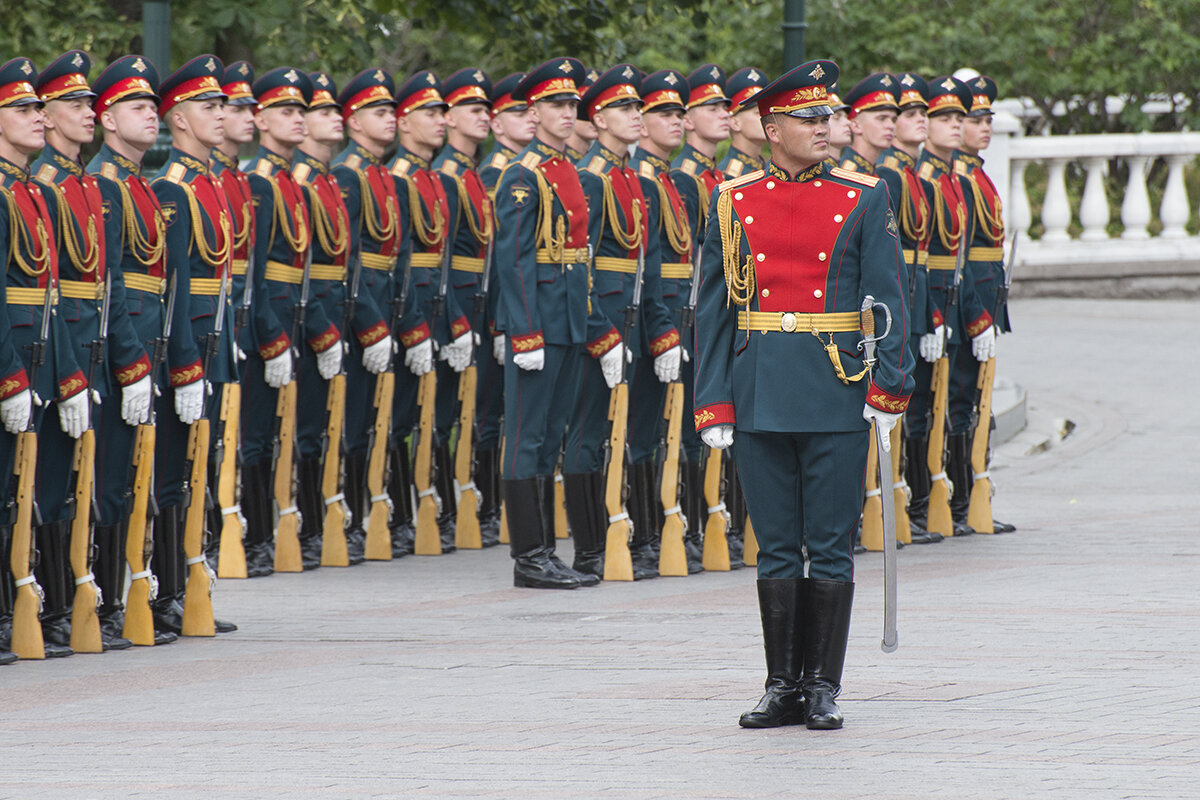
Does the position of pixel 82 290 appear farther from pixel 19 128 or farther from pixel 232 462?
pixel 232 462

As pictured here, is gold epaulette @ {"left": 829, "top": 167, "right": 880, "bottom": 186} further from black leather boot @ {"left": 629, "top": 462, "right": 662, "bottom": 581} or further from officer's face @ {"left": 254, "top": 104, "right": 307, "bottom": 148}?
officer's face @ {"left": 254, "top": 104, "right": 307, "bottom": 148}

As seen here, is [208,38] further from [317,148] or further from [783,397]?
[783,397]

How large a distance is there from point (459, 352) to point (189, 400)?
101 inches

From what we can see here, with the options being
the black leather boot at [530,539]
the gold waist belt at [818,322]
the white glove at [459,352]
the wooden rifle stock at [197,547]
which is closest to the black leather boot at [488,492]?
the white glove at [459,352]

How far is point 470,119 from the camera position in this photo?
10.5m

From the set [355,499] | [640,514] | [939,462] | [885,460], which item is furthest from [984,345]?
[885,460]

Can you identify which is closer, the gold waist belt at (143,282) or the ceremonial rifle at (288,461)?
the gold waist belt at (143,282)

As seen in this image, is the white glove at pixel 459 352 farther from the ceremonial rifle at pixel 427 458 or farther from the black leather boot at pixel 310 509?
the black leather boot at pixel 310 509

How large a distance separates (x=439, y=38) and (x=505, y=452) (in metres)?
10.3

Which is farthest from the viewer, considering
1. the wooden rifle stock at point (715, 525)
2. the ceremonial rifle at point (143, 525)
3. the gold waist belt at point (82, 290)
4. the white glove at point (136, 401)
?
the wooden rifle stock at point (715, 525)

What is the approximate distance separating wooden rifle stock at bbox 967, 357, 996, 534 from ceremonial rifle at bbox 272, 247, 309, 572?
3303 millimetres

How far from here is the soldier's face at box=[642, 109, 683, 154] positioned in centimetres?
942

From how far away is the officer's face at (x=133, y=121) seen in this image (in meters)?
7.82

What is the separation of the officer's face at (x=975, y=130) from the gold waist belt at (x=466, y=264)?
2.46 meters
